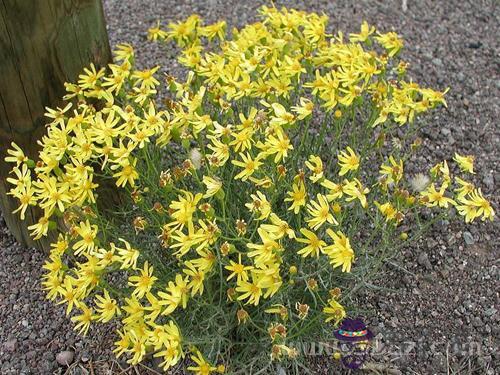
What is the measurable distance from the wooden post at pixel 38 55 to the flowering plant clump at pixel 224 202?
0.29ft

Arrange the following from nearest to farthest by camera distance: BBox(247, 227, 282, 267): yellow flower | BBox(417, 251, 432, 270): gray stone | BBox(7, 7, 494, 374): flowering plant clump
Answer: BBox(247, 227, 282, 267): yellow flower → BBox(7, 7, 494, 374): flowering plant clump → BBox(417, 251, 432, 270): gray stone

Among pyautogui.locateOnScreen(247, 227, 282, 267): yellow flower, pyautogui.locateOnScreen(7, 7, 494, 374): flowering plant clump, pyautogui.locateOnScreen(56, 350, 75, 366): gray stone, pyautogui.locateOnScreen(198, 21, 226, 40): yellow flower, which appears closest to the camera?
pyautogui.locateOnScreen(247, 227, 282, 267): yellow flower

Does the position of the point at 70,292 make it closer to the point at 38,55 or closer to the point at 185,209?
the point at 185,209

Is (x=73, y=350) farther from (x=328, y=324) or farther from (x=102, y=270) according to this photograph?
(x=328, y=324)

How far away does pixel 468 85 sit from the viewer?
4.06m

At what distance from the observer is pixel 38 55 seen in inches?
100.0

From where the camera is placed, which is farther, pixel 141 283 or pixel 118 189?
pixel 118 189

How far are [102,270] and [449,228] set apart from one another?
184 centimetres

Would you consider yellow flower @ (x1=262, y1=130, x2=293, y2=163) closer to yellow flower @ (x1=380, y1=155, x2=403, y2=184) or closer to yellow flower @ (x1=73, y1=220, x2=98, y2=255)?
yellow flower @ (x1=380, y1=155, x2=403, y2=184)

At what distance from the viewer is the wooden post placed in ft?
8.01

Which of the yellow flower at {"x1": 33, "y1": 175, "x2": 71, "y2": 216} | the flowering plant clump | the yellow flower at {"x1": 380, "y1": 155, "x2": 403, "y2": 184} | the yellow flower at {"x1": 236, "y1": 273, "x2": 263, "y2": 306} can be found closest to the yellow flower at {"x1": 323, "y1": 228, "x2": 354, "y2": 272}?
the flowering plant clump

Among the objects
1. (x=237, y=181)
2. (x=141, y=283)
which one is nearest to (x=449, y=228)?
(x=237, y=181)

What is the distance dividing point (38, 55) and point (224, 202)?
979 mm

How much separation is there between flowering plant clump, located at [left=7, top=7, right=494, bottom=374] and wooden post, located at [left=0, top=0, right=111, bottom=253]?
0.09m
